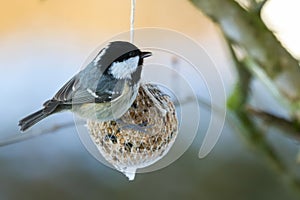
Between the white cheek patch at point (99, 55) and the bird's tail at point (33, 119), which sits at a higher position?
the white cheek patch at point (99, 55)

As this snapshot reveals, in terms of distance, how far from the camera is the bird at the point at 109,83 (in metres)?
1.20

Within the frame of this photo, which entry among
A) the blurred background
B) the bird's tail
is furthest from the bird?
the blurred background

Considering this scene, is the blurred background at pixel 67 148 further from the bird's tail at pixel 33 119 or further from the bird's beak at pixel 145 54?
the bird's beak at pixel 145 54

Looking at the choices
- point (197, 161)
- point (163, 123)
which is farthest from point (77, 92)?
point (197, 161)

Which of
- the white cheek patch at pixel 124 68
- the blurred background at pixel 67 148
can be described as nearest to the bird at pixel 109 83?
the white cheek patch at pixel 124 68

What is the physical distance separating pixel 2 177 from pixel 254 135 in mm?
2112

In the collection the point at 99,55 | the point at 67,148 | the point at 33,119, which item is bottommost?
the point at 67,148

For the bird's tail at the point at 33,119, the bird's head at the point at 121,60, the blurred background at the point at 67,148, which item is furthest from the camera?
the blurred background at the point at 67,148

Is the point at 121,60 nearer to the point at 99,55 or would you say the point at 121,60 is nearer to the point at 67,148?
the point at 99,55

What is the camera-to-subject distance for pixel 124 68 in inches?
48.1

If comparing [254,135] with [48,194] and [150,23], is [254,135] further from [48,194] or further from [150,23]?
[48,194]

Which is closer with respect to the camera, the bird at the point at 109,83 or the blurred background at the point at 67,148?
the bird at the point at 109,83

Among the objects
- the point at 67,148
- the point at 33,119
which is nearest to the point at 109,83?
the point at 33,119

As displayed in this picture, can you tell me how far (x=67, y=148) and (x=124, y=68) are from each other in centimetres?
170
